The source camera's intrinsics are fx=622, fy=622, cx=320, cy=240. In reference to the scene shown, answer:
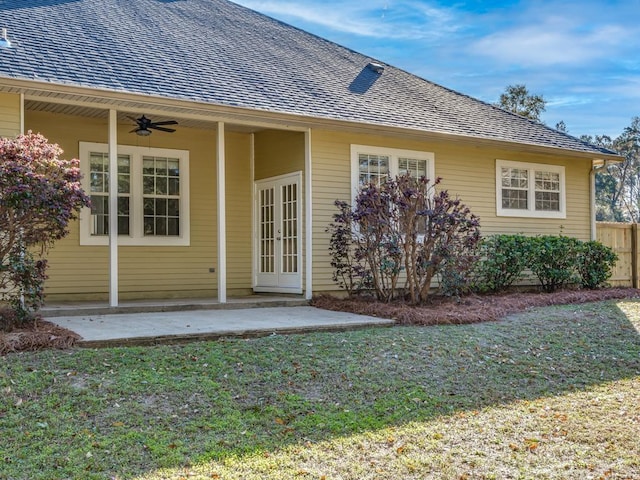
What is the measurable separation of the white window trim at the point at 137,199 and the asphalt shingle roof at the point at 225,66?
58.5 inches

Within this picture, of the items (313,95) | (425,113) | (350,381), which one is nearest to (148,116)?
(313,95)

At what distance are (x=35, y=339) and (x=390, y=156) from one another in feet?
22.3

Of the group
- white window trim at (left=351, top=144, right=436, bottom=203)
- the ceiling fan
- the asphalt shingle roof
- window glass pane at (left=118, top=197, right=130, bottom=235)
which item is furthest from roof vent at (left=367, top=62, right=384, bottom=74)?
window glass pane at (left=118, top=197, right=130, bottom=235)

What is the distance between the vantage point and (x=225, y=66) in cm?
1060

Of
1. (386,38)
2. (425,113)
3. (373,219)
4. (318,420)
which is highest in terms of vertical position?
(386,38)

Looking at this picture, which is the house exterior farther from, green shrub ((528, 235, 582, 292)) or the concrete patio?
green shrub ((528, 235, 582, 292))

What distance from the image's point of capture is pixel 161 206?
1048 cm

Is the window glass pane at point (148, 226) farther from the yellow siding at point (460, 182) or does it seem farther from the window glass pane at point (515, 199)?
the window glass pane at point (515, 199)

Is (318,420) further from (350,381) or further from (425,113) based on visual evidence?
(425,113)

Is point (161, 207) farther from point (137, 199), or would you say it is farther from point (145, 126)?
point (145, 126)

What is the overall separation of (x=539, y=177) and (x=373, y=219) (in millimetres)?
5271

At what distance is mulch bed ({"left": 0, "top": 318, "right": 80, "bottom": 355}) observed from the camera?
5703 mm

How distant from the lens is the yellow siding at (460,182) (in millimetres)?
10109

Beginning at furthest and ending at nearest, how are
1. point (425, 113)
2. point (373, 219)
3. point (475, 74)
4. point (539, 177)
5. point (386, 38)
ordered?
1. point (475, 74)
2. point (386, 38)
3. point (539, 177)
4. point (425, 113)
5. point (373, 219)
